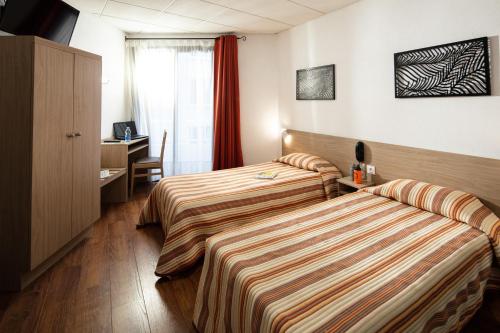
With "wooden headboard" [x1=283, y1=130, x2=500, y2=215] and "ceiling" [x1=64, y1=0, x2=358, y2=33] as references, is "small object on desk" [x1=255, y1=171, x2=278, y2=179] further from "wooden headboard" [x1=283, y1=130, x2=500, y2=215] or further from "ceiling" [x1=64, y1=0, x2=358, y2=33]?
"ceiling" [x1=64, y1=0, x2=358, y2=33]

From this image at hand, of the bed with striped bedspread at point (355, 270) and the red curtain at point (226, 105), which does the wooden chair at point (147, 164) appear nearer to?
the red curtain at point (226, 105)

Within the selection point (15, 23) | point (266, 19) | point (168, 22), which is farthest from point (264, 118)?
point (15, 23)

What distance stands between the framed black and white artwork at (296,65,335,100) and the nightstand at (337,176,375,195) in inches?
43.8

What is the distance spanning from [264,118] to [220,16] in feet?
5.75

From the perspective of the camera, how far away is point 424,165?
2.81m

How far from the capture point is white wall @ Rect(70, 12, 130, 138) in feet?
12.6

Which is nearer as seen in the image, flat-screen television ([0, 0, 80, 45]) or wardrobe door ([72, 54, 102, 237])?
flat-screen television ([0, 0, 80, 45])

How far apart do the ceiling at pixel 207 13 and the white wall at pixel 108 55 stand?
150 mm

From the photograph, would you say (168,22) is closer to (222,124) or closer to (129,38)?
(129,38)

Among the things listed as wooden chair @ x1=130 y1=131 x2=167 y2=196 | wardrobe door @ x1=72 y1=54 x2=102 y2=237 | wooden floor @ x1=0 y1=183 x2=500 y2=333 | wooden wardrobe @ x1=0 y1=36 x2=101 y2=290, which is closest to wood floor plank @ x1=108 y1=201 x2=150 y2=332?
wooden floor @ x1=0 y1=183 x2=500 y2=333

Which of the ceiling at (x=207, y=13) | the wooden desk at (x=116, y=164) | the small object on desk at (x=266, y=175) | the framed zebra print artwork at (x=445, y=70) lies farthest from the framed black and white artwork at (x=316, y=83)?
the wooden desk at (x=116, y=164)

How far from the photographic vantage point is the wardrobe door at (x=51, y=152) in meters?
2.19

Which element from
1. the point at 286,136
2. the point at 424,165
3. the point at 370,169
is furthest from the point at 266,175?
the point at 424,165

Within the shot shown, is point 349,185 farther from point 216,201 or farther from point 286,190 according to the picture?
point 216,201
